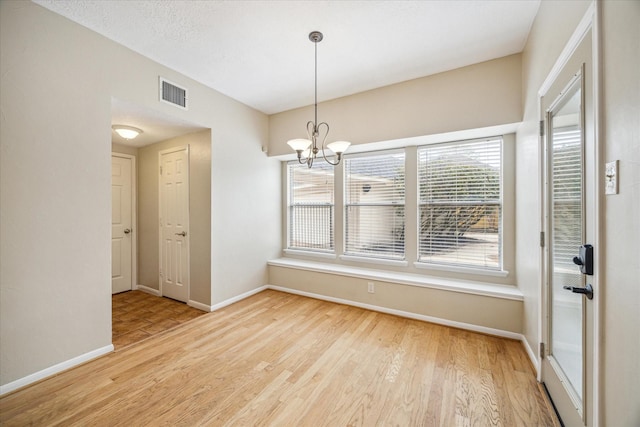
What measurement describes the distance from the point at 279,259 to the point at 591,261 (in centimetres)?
393

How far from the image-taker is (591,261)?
1.22 metres

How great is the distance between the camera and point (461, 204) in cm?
322

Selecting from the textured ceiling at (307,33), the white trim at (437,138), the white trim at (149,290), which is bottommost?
the white trim at (149,290)

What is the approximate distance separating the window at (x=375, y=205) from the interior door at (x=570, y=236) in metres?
1.86

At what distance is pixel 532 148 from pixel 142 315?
4.70 meters

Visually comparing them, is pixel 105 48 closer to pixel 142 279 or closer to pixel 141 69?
pixel 141 69

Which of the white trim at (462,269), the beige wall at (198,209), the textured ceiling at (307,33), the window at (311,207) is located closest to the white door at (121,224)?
the beige wall at (198,209)

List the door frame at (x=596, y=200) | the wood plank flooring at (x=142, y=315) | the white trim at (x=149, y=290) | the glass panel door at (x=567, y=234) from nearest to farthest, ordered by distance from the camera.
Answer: the door frame at (x=596, y=200), the glass panel door at (x=567, y=234), the wood plank flooring at (x=142, y=315), the white trim at (x=149, y=290)

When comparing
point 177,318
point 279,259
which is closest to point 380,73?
point 279,259

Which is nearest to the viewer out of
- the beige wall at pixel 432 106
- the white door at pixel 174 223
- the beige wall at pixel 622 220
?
the beige wall at pixel 622 220

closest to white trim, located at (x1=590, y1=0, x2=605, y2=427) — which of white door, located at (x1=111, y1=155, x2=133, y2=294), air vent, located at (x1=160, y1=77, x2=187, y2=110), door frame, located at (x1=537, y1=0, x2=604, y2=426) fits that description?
door frame, located at (x1=537, y1=0, x2=604, y2=426)

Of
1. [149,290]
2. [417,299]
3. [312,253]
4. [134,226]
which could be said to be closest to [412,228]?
[417,299]

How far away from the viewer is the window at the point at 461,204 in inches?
121

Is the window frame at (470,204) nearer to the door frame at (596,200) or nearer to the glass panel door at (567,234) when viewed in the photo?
the glass panel door at (567,234)
